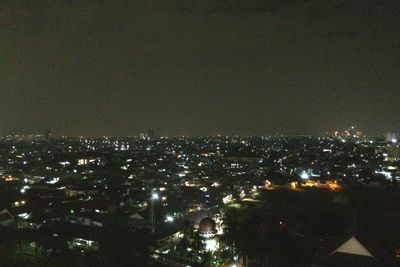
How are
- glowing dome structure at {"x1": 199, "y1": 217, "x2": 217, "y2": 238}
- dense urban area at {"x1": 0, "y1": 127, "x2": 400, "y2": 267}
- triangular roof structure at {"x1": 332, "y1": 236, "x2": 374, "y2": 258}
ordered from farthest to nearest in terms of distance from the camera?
1. glowing dome structure at {"x1": 199, "y1": 217, "x2": 217, "y2": 238}
2. dense urban area at {"x1": 0, "y1": 127, "x2": 400, "y2": 267}
3. triangular roof structure at {"x1": 332, "y1": 236, "x2": 374, "y2": 258}

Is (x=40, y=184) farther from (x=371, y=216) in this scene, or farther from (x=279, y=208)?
(x=371, y=216)

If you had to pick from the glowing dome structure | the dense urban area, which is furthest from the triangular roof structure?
the glowing dome structure

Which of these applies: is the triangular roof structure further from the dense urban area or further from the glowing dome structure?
the glowing dome structure

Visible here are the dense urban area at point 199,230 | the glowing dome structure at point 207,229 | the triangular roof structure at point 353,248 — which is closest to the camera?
the triangular roof structure at point 353,248

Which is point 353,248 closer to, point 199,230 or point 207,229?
point 207,229

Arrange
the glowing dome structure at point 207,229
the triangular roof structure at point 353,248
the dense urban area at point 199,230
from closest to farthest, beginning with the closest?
the triangular roof structure at point 353,248 < the dense urban area at point 199,230 < the glowing dome structure at point 207,229

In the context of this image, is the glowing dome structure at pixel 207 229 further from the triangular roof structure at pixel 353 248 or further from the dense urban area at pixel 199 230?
the triangular roof structure at pixel 353 248

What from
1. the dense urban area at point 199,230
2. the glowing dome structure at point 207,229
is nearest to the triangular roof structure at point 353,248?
the dense urban area at point 199,230

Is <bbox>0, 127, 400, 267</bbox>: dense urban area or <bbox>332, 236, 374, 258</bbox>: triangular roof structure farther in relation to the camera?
<bbox>0, 127, 400, 267</bbox>: dense urban area

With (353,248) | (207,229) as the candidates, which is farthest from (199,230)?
(353,248)
